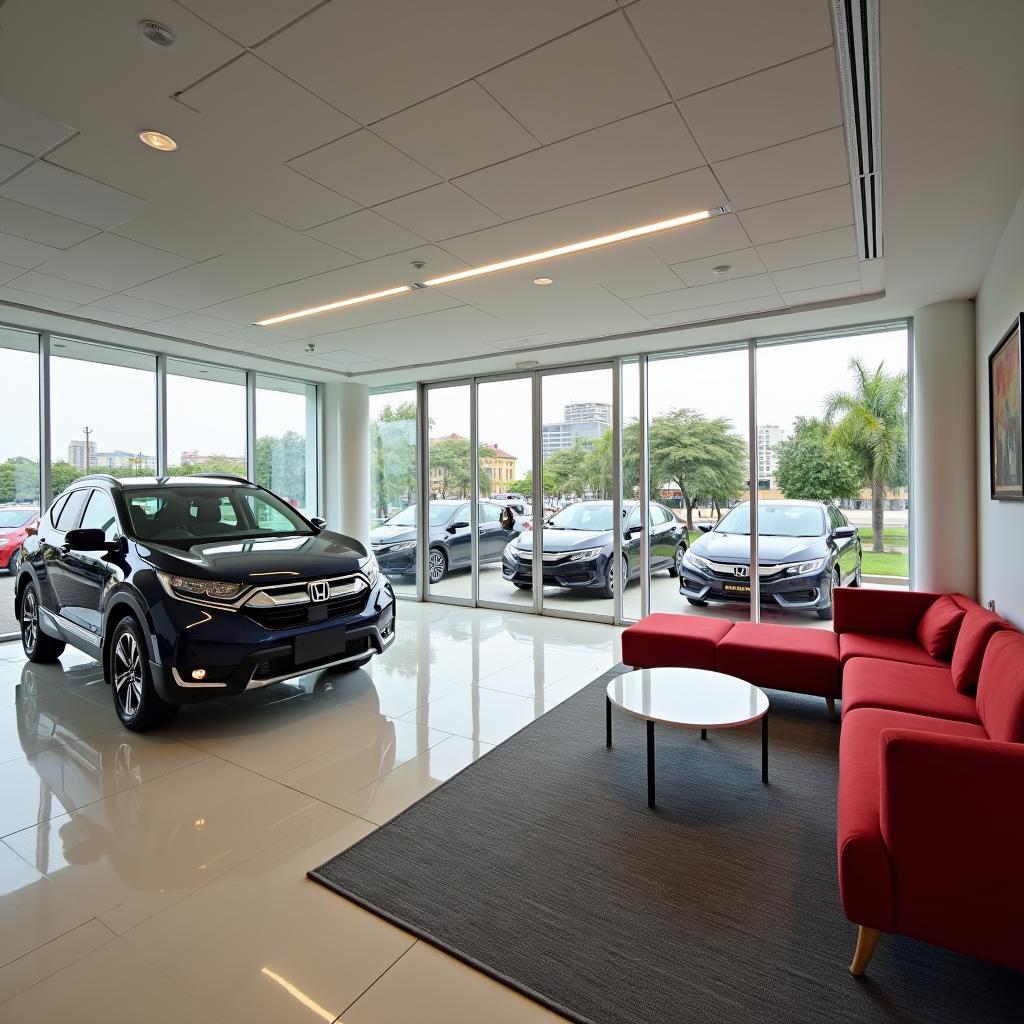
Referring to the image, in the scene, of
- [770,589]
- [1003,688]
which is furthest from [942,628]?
[770,589]

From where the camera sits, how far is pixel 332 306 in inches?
188

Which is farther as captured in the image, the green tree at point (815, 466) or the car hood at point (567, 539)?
the car hood at point (567, 539)

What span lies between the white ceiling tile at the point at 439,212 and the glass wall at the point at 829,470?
11.3 ft

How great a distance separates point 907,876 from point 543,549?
5448 mm

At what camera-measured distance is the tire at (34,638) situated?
15.4 ft

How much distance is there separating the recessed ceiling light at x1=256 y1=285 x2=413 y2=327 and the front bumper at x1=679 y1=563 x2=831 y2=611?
3711 mm

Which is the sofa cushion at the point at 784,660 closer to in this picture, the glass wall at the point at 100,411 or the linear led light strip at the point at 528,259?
the linear led light strip at the point at 528,259

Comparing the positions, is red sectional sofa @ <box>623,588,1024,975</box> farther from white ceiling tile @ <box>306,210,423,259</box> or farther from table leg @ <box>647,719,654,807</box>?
white ceiling tile @ <box>306,210,423,259</box>

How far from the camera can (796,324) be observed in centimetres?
517

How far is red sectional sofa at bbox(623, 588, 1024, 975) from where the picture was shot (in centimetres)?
156

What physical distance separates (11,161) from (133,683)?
2573mm

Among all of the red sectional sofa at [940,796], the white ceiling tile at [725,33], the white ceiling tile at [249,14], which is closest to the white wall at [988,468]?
the red sectional sofa at [940,796]

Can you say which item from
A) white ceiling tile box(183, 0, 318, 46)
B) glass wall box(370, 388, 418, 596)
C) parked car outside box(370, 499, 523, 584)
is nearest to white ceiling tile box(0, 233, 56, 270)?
white ceiling tile box(183, 0, 318, 46)

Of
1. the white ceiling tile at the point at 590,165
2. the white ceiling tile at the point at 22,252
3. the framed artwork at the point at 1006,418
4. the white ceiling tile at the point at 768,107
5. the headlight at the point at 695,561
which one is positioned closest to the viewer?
the white ceiling tile at the point at 768,107
